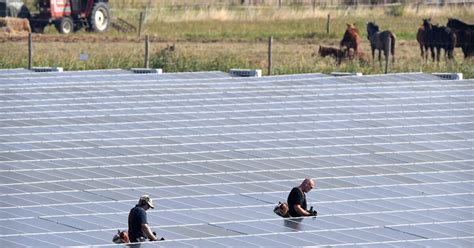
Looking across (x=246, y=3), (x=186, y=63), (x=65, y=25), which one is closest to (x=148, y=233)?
(x=186, y=63)

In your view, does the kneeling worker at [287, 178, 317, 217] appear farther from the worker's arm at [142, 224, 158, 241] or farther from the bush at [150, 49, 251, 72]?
the bush at [150, 49, 251, 72]

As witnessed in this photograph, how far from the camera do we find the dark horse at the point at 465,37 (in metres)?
43.0

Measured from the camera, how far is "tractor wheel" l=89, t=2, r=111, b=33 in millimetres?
55562

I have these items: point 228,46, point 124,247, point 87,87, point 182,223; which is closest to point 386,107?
point 87,87

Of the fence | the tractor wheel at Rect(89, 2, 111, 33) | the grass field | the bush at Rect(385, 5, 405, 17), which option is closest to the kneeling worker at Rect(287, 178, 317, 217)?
the grass field

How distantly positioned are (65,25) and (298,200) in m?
33.6

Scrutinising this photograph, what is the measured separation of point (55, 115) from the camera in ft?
101

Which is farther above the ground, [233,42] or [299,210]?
[233,42]

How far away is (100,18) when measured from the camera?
2207 inches

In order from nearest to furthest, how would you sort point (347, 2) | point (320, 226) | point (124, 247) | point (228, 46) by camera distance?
point (124, 247) → point (320, 226) → point (228, 46) → point (347, 2)

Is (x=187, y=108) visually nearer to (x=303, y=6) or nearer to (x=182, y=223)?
(x=182, y=223)

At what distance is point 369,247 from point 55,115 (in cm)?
1142

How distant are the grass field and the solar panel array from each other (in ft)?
11.6

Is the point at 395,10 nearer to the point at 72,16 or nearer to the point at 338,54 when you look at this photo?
the point at 72,16
